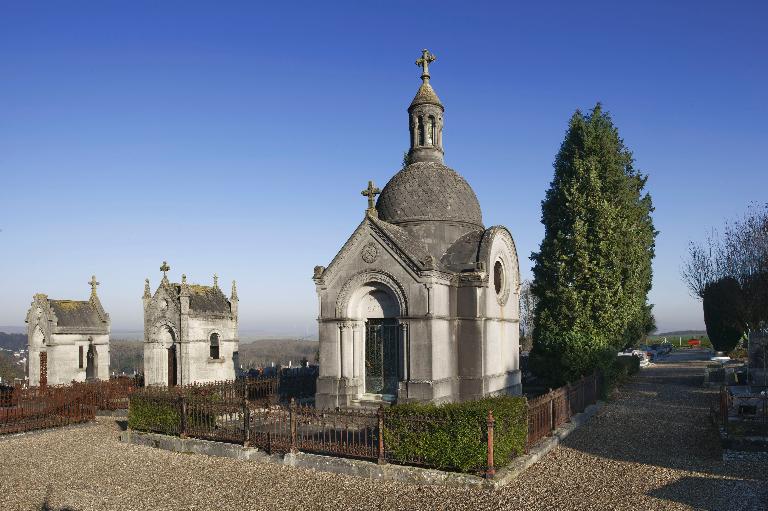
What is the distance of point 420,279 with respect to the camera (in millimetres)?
17484

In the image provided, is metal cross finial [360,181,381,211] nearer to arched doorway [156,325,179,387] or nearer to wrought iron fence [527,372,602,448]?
wrought iron fence [527,372,602,448]

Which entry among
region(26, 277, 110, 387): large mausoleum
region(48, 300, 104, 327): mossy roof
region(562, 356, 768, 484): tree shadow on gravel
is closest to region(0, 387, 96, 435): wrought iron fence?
region(26, 277, 110, 387): large mausoleum

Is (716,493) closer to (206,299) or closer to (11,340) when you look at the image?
(206,299)

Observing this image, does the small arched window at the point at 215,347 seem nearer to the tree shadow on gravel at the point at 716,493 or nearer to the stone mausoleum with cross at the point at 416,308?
the stone mausoleum with cross at the point at 416,308

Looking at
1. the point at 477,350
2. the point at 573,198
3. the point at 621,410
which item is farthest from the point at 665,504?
the point at 573,198

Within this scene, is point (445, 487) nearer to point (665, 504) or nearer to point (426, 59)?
point (665, 504)

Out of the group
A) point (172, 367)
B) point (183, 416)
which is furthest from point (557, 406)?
point (172, 367)

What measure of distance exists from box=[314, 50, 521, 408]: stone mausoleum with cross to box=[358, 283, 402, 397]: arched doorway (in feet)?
0.10

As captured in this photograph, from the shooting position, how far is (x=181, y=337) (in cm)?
2514

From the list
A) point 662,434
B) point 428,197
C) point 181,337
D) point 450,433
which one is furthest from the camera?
point 181,337

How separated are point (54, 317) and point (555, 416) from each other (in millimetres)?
22338

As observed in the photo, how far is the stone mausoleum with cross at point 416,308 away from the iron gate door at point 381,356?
3cm

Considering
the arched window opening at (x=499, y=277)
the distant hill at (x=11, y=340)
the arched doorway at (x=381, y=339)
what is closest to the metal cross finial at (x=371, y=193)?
the arched doorway at (x=381, y=339)

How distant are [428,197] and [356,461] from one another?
33.8 ft
